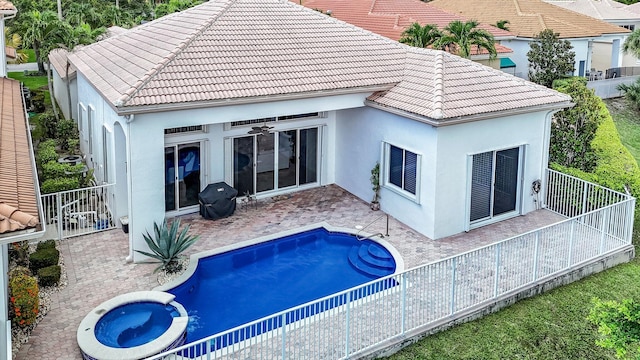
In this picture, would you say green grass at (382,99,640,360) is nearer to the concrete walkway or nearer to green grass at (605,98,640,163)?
the concrete walkway

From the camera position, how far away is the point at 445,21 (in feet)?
152

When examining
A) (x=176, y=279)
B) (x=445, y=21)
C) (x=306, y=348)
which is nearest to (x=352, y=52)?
(x=176, y=279)

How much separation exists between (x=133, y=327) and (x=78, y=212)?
24.1 ft

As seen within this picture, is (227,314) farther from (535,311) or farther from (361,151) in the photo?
(361,151)

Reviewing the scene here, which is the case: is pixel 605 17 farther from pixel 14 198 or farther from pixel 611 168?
pixel 14 198

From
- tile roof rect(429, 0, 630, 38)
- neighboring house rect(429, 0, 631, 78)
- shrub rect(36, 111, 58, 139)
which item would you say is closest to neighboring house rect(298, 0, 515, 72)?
neighboring house rect(429, 0, 631, 78)

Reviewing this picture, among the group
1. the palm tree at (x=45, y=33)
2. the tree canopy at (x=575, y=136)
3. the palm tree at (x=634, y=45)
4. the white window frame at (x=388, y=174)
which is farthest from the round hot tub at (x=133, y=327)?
the palm tree at (x=634, y=45)

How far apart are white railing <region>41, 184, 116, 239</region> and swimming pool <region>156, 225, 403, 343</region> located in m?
4.30

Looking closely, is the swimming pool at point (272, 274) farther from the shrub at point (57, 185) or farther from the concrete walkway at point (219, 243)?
the shrub at point (57, 185)

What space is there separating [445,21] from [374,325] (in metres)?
36.8

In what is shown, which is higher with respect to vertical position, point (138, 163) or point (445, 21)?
point (445, 21)

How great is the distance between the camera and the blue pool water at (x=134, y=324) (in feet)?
45.9

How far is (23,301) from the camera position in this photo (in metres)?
13.8

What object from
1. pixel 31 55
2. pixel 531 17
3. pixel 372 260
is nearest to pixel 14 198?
pixel 372 260
